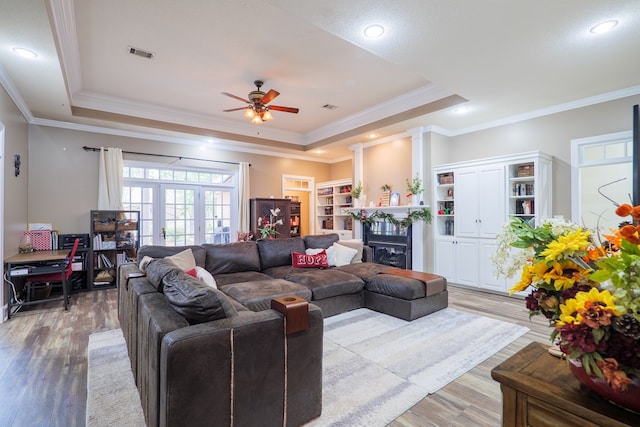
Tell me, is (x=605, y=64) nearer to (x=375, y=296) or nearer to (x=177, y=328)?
(x=375, y=296)

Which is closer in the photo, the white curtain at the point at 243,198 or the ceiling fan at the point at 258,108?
the ceiling fan at the point at 258,108

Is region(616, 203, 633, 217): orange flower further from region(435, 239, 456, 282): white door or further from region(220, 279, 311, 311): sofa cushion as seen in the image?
region(435, 239, 456, 282): white door

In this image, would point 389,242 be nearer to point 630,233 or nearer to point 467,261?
point 467,261

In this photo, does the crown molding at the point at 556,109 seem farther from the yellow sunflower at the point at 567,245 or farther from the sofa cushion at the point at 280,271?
the yellow sunflower at the point at 567,245

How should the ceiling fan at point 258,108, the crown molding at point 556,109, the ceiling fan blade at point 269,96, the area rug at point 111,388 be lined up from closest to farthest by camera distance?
the area rug at point 111,388
the ceiling fan blade at point 269,96
the crown molding at point 556,109
the ceiling fan at point 258,108

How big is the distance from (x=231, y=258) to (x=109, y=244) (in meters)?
2.65

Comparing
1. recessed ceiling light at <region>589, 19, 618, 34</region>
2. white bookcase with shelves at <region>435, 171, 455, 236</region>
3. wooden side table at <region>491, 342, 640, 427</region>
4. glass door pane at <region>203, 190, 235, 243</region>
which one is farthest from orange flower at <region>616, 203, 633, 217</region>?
glass door pane at <region>203, 190, 235, 243</region>

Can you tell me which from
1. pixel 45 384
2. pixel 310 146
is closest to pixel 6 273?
pixel 45 384

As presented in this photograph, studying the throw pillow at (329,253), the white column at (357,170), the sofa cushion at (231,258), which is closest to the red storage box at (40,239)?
the sofa cushion at (231,258)

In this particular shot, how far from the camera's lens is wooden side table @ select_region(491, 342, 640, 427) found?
82 centimetres

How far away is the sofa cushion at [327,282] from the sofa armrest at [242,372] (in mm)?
1741

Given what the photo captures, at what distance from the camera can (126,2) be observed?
2791 mm

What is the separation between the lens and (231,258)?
13.9 feet

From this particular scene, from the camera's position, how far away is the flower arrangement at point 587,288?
0.74 meters
